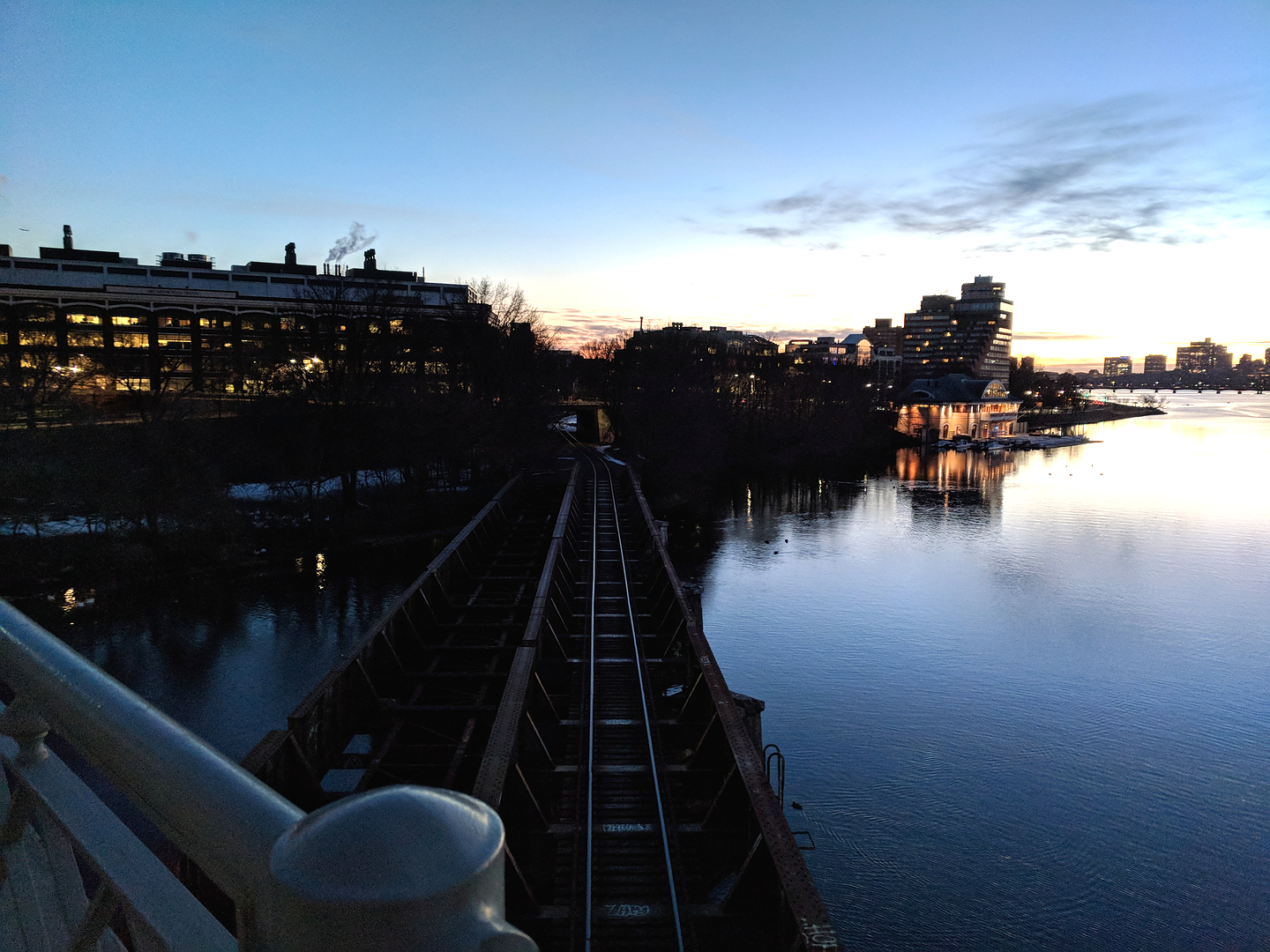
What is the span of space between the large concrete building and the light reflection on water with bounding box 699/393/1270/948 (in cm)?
2052

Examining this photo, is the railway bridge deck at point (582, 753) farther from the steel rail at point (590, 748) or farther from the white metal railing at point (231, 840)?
the white metal railing at point (231, 840)

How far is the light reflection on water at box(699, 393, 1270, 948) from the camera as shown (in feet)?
42.1

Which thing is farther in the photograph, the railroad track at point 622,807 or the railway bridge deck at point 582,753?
the railroad track at point 622,807

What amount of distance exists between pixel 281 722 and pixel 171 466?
537 inches

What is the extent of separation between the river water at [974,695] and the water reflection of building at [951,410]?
5870cm

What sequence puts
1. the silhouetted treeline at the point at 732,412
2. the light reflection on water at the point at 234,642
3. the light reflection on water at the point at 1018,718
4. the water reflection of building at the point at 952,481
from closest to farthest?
the light reflection on water at the point at 1018,718
the light reflection on water at the point at 234,642
the water reflection of building at the point at 952,481
the silhouetted treeline at the point at 732,412

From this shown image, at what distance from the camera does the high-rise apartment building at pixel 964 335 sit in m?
168

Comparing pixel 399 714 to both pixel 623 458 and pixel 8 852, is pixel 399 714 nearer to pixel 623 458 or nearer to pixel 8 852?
pixel 8 852

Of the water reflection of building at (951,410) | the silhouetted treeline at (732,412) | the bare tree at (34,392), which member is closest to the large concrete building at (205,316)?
the bare tree at (34,392)

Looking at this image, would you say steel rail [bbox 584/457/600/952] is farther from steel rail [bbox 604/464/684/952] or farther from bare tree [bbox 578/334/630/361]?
bare tree [bbox 578/334/630/361]

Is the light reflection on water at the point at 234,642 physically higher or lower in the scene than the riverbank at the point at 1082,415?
lower

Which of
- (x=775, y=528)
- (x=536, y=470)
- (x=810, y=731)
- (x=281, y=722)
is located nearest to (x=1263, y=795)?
(x=810, y=731)

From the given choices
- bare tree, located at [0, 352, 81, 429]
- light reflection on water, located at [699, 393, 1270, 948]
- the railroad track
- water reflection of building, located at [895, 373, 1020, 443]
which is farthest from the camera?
water reflection of building, located at [895, 373, 1020, 443]

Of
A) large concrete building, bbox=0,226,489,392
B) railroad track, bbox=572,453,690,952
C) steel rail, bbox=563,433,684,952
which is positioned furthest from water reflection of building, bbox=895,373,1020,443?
railroad track, bbox=572,453,690,952
